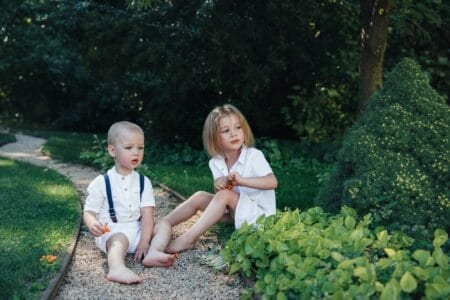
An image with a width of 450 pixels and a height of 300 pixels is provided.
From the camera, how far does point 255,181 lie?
4.43m

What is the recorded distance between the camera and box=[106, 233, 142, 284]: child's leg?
378 centimetres

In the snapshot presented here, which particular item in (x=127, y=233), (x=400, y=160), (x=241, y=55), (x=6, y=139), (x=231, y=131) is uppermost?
(x=241, y=55)

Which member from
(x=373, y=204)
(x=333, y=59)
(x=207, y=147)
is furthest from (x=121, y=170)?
(x=333, y=59)

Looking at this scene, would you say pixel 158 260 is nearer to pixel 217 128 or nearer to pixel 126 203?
pixel 126 203

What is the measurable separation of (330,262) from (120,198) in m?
1.79

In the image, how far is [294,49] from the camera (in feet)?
30.4

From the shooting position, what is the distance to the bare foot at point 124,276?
148 inches

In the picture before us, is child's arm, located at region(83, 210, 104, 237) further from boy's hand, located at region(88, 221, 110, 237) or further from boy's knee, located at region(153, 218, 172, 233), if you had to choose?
boy's knee, located at region(153, 218, 172, 233)

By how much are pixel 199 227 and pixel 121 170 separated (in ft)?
2.26

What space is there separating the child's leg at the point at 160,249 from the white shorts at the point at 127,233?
0.13 m

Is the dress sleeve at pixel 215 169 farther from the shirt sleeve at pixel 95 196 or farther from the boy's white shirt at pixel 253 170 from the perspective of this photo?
the shirt sleeve at pixel 95 196

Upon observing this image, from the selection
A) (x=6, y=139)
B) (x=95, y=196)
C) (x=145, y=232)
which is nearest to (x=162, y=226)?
(x=145, y=232)

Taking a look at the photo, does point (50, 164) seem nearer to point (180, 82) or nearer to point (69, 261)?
point (180, 82)

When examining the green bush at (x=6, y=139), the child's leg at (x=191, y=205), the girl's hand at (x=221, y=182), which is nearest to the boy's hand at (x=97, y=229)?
the child's leg at (x=191, y=205)
